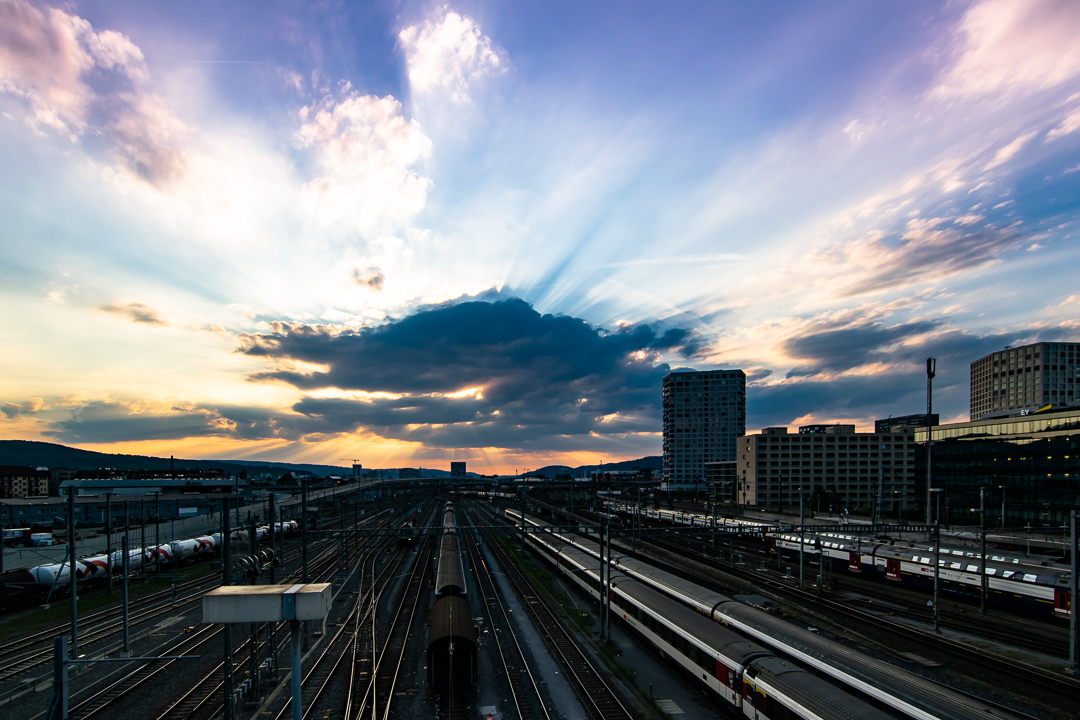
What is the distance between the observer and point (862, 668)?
54.9 ft

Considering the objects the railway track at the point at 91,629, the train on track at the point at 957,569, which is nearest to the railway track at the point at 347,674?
the railway track at the point at 91,629

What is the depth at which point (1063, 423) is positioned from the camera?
6950 centimetres

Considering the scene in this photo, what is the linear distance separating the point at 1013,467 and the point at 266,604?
9744 centimetres

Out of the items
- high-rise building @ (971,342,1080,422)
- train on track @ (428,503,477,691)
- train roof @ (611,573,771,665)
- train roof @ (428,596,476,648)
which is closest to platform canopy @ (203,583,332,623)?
train on track @ (428,503,477,691)

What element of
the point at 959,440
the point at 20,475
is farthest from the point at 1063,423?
the point at 20,475

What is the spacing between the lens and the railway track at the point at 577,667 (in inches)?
810

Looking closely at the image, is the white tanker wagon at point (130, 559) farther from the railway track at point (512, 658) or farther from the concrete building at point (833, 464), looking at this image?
the concrete building at point (833, 464)

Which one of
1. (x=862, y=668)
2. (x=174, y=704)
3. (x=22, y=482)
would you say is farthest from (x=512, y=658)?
(x=22, y=482)

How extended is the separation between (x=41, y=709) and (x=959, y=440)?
106920 mm

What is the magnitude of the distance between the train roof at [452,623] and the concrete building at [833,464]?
102472mm

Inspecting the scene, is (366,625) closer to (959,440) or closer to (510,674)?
(510,674)

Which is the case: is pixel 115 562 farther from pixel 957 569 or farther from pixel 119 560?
pixel 957 569

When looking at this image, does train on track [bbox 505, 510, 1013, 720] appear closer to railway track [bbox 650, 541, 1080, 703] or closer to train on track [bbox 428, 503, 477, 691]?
train on track [bbox 428, 503, 477, 691]

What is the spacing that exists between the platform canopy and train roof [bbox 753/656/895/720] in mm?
13876
